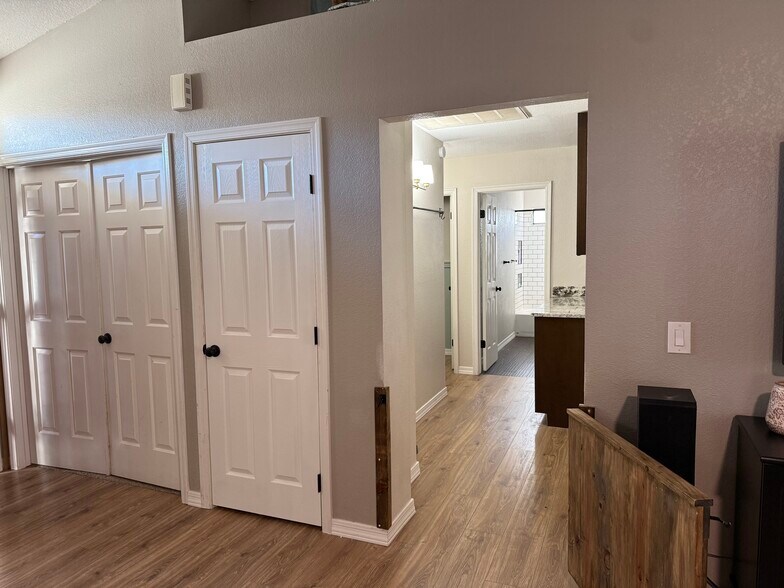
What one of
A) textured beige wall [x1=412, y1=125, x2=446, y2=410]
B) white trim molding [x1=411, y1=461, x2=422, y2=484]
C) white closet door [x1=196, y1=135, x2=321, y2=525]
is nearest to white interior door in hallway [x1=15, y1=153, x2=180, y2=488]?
white closet door [x1=196, y1=135, x2=321, y2=525]

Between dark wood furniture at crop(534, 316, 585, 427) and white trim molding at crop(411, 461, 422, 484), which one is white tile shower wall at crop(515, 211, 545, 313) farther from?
white trim molding at crop(411, 461, 422, 484)

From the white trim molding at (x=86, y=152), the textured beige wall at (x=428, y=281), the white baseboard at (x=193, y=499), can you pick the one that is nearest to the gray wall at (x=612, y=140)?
the white trim molding at (x=86, y=152)

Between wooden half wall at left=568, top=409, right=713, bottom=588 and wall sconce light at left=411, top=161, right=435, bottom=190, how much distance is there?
2664 millimetres

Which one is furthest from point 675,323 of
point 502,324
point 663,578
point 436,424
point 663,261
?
point 502,324

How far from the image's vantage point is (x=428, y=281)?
4.70 m

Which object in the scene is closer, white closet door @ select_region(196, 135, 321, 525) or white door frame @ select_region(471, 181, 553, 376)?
white closet door @ select_region(196, 135, 321, 525)

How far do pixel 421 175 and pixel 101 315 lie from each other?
99.6 inches

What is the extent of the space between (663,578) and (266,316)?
2.03 metres

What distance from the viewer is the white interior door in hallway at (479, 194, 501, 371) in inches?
237

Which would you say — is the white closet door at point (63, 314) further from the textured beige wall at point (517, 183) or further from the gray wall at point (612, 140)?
the textured beige wall at point (517, 183)

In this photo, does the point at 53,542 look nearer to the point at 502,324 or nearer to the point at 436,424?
the point at 436,424

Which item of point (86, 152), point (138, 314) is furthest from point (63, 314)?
point (86, 152)

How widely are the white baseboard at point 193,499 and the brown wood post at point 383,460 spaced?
3.60 feet

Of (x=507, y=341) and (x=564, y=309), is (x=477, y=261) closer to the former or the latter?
(x=564, y=309)
